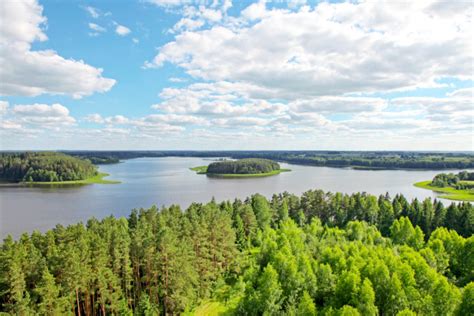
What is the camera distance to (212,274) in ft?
124

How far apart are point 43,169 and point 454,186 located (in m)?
171

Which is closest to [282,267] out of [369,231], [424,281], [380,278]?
[380,278]

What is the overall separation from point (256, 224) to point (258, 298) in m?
30.1

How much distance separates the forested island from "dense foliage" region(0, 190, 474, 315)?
11390 centimetres

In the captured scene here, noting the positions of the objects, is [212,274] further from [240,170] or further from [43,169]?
[240,170]

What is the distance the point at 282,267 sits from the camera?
33.3 metres

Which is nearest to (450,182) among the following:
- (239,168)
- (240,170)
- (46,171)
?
(240,170)

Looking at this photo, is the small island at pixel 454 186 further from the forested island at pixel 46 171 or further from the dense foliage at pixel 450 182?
the forested island at pixel 46 171

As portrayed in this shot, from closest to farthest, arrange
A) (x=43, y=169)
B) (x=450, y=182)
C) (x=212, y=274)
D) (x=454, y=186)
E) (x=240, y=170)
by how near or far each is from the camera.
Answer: (x=212, y=274), (x=454, y=186), (x=450, y=182), (x=43, y=169), (x=240, y=170)

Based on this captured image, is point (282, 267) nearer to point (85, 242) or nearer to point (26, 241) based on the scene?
point (85, 242)

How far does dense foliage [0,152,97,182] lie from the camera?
146m

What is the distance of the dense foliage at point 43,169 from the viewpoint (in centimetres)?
14575

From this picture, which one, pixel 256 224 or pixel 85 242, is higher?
pixel 85 242

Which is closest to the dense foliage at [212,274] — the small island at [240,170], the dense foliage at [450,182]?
the dense foliage at [450,182]
